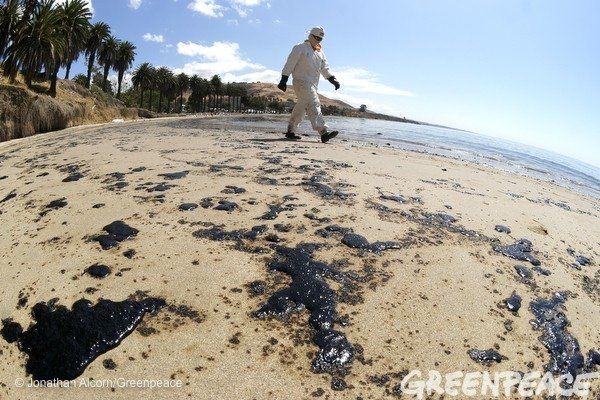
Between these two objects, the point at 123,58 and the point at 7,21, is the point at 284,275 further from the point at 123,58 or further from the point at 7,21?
the point at 123,58

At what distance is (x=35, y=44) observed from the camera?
886 inches

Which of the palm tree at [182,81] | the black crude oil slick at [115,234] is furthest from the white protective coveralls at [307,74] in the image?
the palm tree at [182,81]

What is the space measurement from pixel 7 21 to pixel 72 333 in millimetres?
25894

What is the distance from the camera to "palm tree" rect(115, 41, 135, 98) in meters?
50.8

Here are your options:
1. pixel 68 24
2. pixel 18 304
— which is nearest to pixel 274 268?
pixel 18 304

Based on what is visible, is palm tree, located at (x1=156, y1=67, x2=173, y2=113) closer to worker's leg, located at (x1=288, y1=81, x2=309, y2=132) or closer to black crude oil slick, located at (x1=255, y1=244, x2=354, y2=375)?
worker's leg, located at (x1=288, y1=81, x2=309, y2=132)

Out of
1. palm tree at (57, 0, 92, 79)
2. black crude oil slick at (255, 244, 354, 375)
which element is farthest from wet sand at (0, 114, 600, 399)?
palm tree at (57, 0, 92, 79)

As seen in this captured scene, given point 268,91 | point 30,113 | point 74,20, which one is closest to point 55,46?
point 74,20

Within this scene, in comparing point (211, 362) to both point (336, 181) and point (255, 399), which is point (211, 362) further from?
point (336, 181)

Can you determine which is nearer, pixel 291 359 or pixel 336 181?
pixel 291 359

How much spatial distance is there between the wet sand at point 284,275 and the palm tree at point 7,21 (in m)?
23.1

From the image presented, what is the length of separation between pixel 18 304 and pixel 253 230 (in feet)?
3.81

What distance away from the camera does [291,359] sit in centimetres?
150

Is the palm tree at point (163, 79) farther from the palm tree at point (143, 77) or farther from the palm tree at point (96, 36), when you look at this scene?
the palm tree at point (96, 36)
